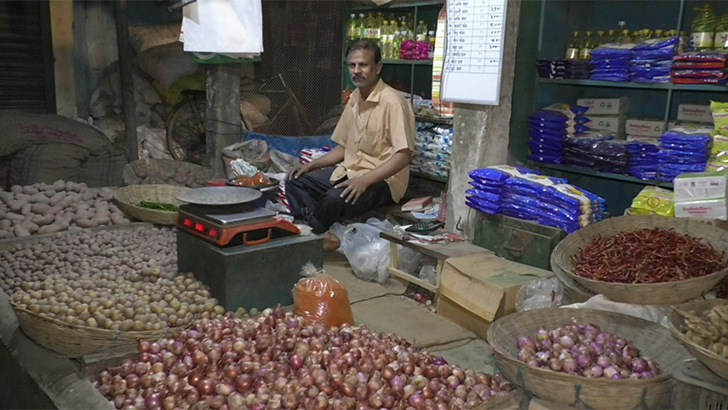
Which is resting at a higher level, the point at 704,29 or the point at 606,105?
the point at 704,29

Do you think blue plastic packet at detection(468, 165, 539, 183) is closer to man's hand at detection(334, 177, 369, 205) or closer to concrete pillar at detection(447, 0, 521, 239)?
concrete pillar at detection(447, 0, 521, 239)

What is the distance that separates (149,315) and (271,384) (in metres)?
0.80

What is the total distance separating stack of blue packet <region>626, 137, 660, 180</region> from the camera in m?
3.57

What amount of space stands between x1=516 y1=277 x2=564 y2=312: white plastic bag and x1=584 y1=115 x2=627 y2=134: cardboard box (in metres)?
1.39

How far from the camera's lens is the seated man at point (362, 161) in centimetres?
420

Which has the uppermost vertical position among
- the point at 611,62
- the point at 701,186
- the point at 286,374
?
the point at 611,62

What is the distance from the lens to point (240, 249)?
118 inches

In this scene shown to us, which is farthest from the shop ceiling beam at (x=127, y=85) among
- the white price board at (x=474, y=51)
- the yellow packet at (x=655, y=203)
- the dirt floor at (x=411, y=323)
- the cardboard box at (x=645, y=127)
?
the yellow packet at (x=655, y=203)

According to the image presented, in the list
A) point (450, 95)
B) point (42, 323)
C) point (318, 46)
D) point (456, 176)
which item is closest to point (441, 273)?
point (456, 176)

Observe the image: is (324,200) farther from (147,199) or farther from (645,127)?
(645,127)

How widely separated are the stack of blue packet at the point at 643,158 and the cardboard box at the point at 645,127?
0.61 ft

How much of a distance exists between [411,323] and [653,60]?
2048 millimetres

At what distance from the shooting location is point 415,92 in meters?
5.83

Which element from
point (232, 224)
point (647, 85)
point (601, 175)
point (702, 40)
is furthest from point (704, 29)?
point (232, 224)
